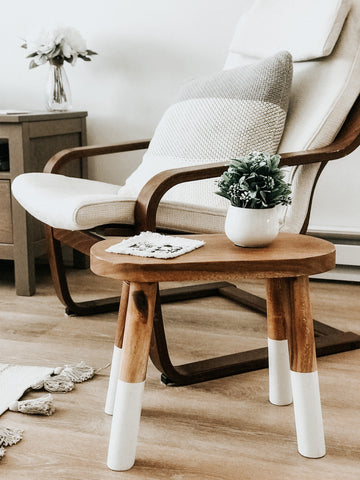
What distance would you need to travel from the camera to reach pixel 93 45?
2502mm

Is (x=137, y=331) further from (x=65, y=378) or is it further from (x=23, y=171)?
(x=23, y=171)

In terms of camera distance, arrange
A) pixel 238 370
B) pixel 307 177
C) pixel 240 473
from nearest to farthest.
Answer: pixel 240 473
pixel 238 370
pixel 307 177

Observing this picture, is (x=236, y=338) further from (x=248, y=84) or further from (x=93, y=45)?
(x=93, y=45)

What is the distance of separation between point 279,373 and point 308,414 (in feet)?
0.66

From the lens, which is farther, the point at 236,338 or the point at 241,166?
the point at 236,338

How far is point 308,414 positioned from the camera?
1.12 metres

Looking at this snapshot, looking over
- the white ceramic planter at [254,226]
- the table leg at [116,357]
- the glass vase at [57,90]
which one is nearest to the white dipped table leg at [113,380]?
the table leg at [116,357]

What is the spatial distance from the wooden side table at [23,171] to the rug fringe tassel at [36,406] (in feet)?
2.80

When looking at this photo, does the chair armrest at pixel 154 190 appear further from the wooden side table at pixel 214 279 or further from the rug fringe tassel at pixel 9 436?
the rug fringe tassel at pixel 9 436

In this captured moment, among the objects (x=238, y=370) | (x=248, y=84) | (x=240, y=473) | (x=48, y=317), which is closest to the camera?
(x=240, y=473)

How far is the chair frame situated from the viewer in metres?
1.38

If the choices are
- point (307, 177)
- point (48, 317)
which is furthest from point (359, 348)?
point (48, 317)

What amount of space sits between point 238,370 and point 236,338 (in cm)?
24

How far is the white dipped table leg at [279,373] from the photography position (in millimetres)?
1303
